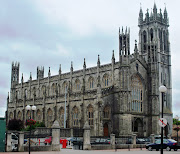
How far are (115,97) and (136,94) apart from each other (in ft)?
18.8

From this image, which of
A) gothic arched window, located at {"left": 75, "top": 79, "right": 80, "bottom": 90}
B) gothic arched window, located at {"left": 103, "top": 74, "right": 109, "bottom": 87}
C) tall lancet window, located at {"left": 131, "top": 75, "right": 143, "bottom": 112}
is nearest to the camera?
tall lancet window, located at {"left": 131, "top": 75, "right": 143, "bottom": 112}

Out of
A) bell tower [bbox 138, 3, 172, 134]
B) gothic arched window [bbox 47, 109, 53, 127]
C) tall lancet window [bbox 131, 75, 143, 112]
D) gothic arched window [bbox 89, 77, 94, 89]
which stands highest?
bell tower [bbox 138, 3, 172, 134]

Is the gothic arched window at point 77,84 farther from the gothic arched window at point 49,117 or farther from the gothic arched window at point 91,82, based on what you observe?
the gothic arched window at point 49,117

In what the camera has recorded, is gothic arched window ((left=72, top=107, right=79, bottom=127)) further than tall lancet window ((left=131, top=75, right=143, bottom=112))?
Yes

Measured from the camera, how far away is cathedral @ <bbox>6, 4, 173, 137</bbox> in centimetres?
5341

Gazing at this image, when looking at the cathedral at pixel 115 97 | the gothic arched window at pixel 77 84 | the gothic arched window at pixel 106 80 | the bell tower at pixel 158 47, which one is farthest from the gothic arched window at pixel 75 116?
the bell tower at pixel 158 47

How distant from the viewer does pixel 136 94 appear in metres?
58.0

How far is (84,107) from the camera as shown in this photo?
5616 centimetres

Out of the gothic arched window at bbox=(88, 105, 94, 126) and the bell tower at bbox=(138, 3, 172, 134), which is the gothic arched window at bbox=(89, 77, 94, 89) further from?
the bell tower at bbox=(138, 3, 172, 134)

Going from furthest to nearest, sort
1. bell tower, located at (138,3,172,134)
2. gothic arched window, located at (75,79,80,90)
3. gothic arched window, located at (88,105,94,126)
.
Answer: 1. gothic arched window, located at (75,79,80,90)
2. bell tower, located at (138,3,172,134)
3. gothic arched window, located at (88,105,94,126)

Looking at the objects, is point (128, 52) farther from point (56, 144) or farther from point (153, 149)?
point (56, 144)

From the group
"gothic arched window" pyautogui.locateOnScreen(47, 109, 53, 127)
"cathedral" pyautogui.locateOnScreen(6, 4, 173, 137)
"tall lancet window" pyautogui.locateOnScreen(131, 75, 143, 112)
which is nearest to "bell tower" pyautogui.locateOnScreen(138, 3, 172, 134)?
"cathedral" pyautogui.locateOnScreen(6, 4, 173, 137)

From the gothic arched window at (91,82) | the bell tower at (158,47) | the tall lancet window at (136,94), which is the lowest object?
the tall lancet window at (136,94)

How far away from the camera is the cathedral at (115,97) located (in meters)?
53.4
